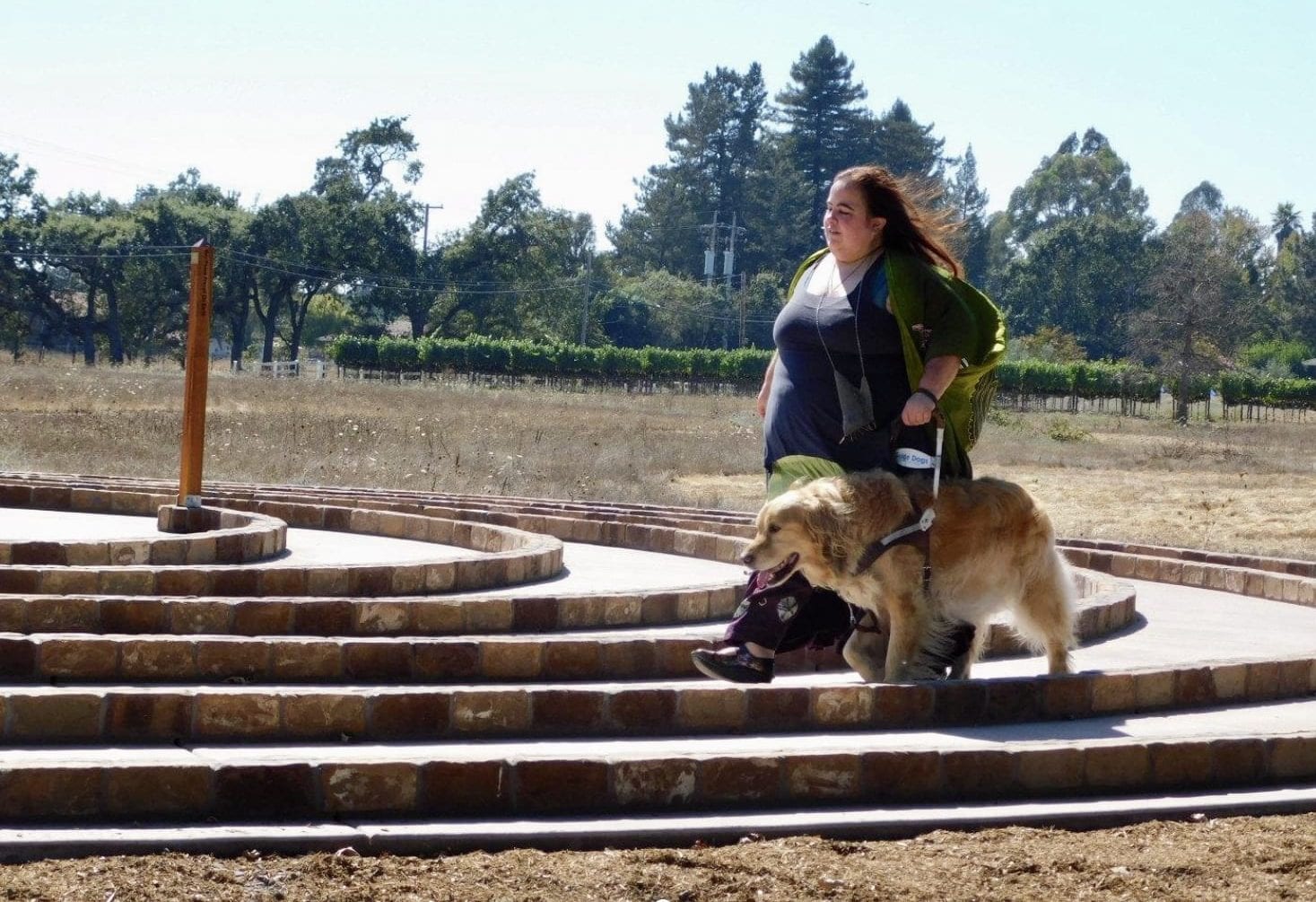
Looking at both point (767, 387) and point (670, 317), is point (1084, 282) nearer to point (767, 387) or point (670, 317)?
point (670, 317)

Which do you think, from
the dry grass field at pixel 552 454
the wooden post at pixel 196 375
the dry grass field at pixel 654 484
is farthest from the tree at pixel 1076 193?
the wooden post at pixel 196 375

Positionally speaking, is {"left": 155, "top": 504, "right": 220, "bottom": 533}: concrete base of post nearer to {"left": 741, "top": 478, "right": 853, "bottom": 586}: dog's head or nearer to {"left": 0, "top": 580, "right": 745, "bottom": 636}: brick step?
{"left": 0, "top": 580, "right": 745, "bottom": 636}: brick step

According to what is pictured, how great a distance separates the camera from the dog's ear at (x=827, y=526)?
6.05m

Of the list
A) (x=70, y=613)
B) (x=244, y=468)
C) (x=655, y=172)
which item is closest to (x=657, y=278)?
(x=655, y=172)

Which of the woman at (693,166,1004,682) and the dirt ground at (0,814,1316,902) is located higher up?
the woman at (693,166,1004,682)

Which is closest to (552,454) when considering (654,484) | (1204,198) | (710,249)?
(654,484)

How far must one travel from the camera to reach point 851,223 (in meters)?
6.45

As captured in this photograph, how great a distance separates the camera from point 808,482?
6238mm

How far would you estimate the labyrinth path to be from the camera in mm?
4840

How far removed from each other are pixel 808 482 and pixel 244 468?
1574 cm

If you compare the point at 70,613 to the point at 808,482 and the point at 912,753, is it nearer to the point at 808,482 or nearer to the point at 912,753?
the point at 808,482

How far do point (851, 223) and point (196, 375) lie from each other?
646 cm

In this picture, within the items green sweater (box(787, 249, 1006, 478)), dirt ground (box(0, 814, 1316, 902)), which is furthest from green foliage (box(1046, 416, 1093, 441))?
dirt ground (box(0, 814, 1316, 902))

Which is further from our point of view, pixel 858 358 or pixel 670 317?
pixel 670 317
